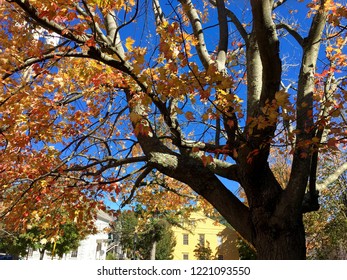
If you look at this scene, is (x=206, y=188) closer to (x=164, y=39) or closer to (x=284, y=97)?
(x=284, y=97)

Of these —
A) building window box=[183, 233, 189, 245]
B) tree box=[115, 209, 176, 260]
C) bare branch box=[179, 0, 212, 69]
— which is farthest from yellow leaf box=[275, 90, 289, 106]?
building window box=[183, 233, 189, 245]

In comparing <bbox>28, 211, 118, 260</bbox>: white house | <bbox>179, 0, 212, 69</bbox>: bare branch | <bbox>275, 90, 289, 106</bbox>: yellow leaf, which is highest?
<bbox>179, 0, 212, 69</bbox>: bare branch

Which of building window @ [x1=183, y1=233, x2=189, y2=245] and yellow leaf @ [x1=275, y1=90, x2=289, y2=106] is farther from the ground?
yellow leaf @ [x1=275, y1=90, x2=289, y2=106]

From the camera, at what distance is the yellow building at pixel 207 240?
32.0m

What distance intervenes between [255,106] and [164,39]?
145 centimetres

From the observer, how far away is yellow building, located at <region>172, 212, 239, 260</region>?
31984 mm

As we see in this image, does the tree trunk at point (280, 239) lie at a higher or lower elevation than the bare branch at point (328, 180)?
lower

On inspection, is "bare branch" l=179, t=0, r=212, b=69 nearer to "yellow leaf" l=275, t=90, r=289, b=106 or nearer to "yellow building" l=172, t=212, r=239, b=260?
"yellow leaf" l=275, t=90, r=289, b=106

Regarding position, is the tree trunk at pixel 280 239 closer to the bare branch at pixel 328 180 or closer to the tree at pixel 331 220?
the bare branch at pixel 328 180

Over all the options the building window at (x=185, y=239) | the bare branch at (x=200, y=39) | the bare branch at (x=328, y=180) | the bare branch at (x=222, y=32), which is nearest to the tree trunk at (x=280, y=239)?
the bare branch at (x=328, y=180)

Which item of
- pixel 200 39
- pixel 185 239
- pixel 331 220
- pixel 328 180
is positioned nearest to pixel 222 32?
pixel 200 39

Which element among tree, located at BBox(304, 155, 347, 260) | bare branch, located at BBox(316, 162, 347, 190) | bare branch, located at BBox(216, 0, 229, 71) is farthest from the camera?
tree, located at BBox(304, 155, 347, 260)

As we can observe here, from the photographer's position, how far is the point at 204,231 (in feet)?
120
